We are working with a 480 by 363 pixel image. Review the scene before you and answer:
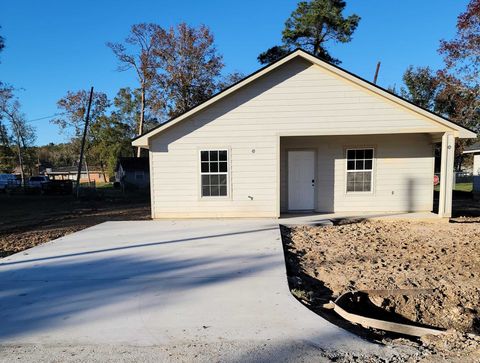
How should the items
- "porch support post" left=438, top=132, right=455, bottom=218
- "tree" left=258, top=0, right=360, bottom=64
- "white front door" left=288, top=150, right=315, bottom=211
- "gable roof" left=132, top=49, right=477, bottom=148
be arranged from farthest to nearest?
"tree" left=258, top=0, right=360, bottom=64 → "white front door" left=288, top=150, right=315, bottom=211 → "porch support post" left=438, top=132, right=455, bottom=218 → "gable roof" left=132, top=49, right=477, bottom=148

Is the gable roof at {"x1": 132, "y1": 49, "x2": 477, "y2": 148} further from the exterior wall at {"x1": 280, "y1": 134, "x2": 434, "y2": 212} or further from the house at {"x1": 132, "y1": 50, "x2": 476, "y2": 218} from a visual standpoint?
the exterior wall at {"x1": 280, "y1": 134, "x2": 434, "y2": 212}

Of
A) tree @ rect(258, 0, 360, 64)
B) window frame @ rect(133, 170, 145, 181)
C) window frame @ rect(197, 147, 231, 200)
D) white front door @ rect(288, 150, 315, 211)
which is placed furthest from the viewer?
window frame @ rect(133, 170, 145, 181)

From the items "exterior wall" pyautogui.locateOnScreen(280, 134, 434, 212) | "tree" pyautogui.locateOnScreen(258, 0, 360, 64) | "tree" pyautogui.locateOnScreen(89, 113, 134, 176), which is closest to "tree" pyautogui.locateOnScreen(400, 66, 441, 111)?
"tree" pyautogui.locateOnScreen(258, 0, 360, 64)

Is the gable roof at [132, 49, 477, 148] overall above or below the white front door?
above

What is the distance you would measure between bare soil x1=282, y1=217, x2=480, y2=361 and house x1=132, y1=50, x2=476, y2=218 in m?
2.08

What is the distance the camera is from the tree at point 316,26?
82.3 ft

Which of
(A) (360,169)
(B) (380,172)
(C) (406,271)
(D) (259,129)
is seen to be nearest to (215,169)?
(D) (259,129)

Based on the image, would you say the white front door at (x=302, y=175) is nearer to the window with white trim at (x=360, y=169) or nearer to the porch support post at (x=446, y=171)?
the window with white trim at (x=360, y=169)

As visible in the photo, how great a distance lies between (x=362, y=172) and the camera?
1109 cm

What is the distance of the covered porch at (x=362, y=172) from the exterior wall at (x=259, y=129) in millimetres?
946

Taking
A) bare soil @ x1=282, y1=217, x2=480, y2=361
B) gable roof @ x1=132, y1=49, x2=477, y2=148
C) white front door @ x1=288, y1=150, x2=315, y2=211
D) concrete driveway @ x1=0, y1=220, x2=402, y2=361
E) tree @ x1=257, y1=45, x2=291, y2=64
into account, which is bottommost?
bare soil @ x1=282, y1=217, x2=480, y2=361

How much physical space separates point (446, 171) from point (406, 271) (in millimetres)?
5987

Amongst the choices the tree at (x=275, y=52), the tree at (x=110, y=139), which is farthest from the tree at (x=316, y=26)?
the tree at (x=110, y=139)

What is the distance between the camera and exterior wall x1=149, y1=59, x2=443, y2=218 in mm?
10078
